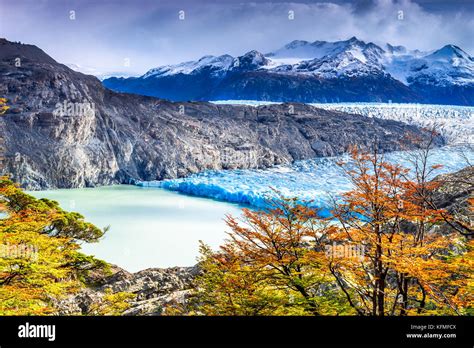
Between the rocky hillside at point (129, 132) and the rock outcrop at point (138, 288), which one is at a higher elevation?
the rocky hillside at point (129, 132)

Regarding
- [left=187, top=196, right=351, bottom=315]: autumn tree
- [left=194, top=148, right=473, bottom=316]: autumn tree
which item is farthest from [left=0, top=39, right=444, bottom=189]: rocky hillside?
[left=187, top=196, right=351, bottom=315]: autumn tree

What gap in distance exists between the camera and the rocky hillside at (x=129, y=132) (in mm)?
13992

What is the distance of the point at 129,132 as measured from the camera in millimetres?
25578

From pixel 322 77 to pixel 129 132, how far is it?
30.7m

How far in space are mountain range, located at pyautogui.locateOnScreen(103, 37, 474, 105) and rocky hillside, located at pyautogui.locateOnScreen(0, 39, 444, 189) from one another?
221 cm

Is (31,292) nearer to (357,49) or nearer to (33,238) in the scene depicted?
(33,238)

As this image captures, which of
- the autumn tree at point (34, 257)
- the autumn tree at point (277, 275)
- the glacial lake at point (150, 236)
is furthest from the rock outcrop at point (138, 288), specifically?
the autumn tree at point (277, 275)

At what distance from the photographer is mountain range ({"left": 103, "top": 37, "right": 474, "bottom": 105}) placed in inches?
947

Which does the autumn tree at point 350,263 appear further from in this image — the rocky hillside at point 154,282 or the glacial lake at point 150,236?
the glacial lake at point 150,236

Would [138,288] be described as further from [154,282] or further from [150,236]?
[150,236]

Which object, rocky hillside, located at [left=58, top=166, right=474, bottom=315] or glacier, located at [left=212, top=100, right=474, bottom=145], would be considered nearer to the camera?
rocky hillside, located at [left=58, top=166, right=474, bottom=315]

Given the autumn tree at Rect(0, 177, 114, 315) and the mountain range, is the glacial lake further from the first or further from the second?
the mountain range

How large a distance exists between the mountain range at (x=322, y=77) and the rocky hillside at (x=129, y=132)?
2.21 meters
